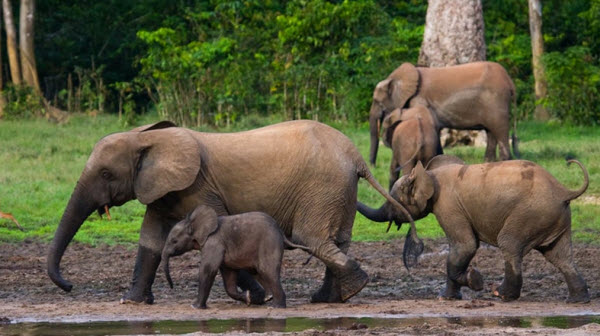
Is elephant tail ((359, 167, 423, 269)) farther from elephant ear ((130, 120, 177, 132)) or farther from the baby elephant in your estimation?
elephant ear ((130, 120, 177, 132))

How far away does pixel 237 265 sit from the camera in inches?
379

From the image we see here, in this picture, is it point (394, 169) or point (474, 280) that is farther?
point (394, 169)

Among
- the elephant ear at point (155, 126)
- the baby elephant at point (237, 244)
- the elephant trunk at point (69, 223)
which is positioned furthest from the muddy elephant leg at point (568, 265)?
the elephant trunk at point (69, 223)

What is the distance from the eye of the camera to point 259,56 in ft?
82.1

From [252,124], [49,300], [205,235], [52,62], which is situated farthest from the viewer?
[52,62]

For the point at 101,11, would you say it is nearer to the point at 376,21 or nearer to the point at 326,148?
the point at 376,21

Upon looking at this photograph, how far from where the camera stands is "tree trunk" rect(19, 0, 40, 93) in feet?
84.6

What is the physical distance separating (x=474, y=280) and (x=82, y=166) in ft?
29.6

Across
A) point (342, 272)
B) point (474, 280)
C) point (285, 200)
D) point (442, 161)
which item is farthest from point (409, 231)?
point (285, 200)

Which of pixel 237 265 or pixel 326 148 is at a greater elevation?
pixel 326 148

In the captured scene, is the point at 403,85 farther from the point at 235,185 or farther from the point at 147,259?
the point at 147,259

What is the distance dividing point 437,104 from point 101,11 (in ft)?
46.9

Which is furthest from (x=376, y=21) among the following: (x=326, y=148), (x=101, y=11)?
(x=326, y=148)

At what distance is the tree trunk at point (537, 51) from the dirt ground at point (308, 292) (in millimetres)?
13764
